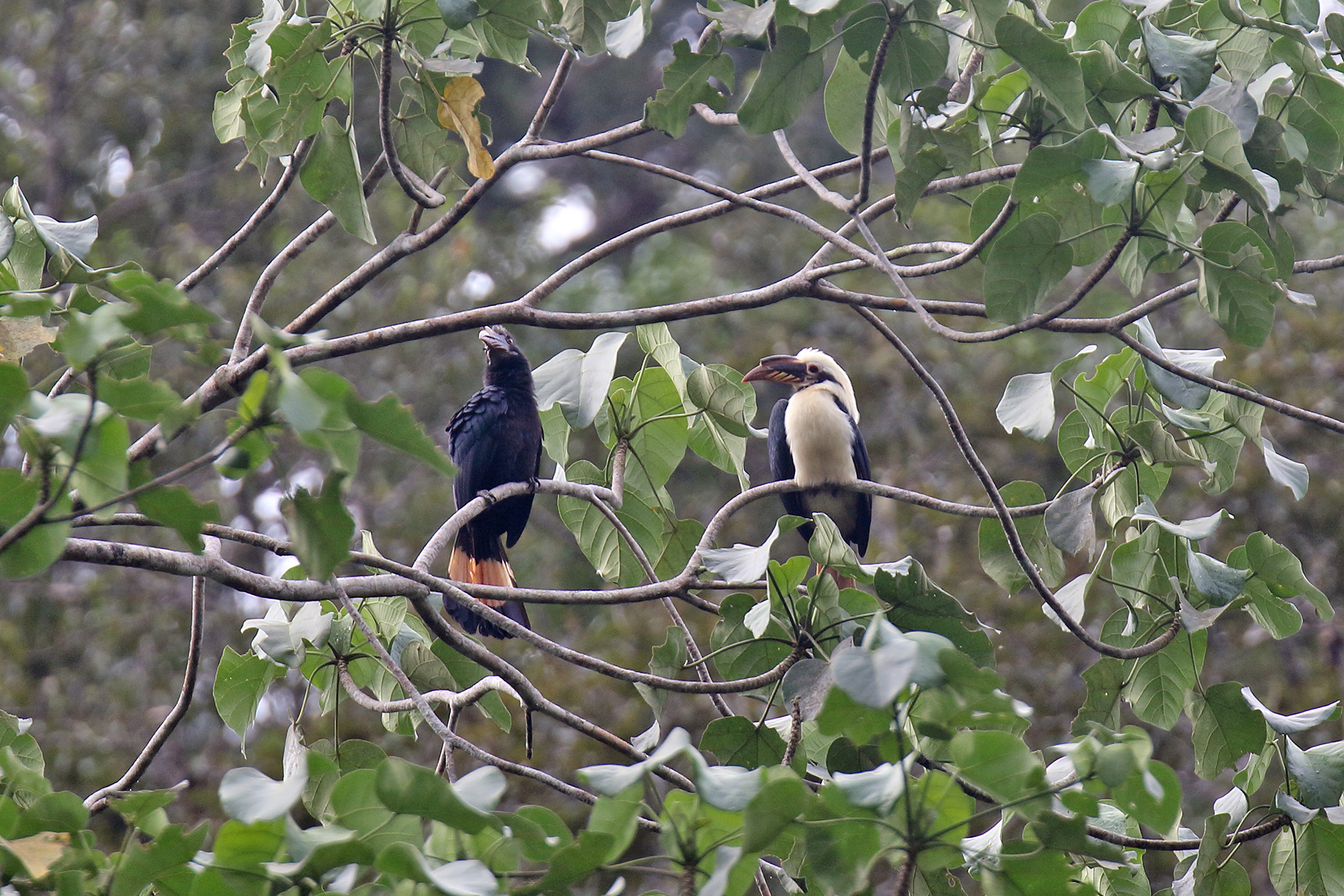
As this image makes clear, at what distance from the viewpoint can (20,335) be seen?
1.79m

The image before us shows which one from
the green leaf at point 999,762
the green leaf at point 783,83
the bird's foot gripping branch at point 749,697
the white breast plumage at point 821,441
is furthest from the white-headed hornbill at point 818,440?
the green leaf at point 999,762

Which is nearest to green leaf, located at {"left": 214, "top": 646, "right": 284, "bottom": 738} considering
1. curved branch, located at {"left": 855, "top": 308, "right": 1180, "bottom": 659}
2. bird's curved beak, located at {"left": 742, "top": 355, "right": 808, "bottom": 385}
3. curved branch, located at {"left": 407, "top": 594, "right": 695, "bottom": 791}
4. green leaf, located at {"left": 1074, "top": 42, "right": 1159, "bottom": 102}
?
curved branch, located at {"left": 407, "top": 594, "right": 695, "bottom": 791}

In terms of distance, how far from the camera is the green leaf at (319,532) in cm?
119

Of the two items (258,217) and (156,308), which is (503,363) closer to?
(258,217)

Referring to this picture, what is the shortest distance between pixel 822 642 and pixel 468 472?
2.38 metres

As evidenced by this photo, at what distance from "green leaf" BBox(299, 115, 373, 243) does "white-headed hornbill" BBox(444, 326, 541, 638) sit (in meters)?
1.74

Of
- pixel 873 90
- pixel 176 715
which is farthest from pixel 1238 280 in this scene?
pixel 176 715

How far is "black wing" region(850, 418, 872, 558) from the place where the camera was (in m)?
3.81

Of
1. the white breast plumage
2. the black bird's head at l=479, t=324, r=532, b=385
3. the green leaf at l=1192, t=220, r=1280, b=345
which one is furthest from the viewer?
the black bird's head at l=479, t=324, r=532, b=385

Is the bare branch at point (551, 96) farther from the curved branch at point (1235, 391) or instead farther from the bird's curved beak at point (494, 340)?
the bird's curved beak at point (494, 340)

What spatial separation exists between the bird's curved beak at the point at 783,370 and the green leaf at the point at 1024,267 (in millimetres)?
2100

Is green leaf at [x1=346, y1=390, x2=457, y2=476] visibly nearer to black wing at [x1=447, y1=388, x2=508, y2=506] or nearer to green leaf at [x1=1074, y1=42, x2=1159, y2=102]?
green leaf at [x1=1074, y1=42, x2=1159, y2=102]

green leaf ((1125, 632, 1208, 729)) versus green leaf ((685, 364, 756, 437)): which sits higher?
green leaf ((685, 364, 756, 437))

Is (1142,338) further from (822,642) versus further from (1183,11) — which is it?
(822,642)
